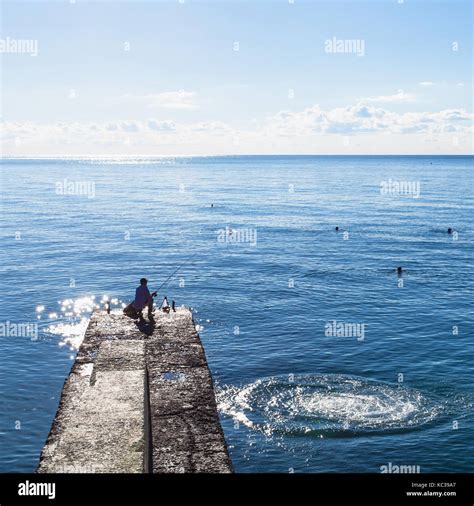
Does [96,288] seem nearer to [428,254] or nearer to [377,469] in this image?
[377,469]

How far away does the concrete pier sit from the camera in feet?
34.6

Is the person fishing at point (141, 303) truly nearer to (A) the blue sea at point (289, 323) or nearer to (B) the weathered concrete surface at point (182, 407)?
(B) the weathered concrete surface at point (182, 407)

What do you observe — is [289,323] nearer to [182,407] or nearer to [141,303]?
[141,303]

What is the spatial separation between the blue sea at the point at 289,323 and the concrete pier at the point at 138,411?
11.7 ft

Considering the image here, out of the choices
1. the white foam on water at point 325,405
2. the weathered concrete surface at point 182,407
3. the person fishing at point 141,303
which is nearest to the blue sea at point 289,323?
the white foam on water at point 325,405

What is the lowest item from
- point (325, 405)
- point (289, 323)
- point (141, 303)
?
point (325, 405)

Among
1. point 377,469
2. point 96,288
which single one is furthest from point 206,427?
point 96,288

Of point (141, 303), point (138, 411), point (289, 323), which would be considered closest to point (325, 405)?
point (141, 303)

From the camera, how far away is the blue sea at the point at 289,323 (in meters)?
17.9

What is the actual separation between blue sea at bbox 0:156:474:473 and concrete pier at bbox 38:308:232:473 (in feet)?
11.7

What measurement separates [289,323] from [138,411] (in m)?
18.4

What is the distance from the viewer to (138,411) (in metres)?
12.0

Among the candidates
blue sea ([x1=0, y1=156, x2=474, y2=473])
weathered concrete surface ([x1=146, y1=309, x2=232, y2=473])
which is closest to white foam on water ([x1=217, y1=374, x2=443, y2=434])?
blue sea ([x1=0, y1=156, x2=474, y2=473])
